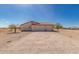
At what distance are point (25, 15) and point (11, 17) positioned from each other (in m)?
0.18

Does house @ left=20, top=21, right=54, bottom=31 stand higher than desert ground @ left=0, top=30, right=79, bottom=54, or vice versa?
house @ left=20, top=21, right=54, bottom=31

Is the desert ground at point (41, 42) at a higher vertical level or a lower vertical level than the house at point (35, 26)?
lower

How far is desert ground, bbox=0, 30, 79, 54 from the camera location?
8.68 ft

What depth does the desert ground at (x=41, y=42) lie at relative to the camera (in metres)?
2.65

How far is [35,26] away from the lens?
106 inches

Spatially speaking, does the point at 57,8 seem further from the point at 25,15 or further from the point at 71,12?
the point at 25,15

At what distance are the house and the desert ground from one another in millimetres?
57

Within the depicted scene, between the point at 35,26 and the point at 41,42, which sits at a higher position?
the point at 35,26

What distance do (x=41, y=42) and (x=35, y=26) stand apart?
23 cm

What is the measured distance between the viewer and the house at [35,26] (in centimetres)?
267

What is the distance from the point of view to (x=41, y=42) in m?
2.66

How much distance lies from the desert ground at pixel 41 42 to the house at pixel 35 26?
6 centimetres
